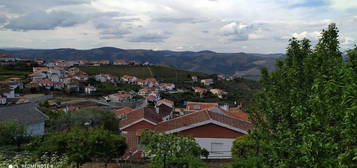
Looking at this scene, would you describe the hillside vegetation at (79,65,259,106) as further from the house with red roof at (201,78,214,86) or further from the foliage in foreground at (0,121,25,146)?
the foliage in foreground at (0,121,25,146)

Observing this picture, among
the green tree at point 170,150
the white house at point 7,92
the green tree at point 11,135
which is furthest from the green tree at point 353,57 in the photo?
the white house at point 7,92

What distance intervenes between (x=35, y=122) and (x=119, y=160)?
79.6 feet

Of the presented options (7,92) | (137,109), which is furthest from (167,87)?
(137,109)

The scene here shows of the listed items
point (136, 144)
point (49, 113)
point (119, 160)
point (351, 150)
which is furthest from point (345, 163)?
point (49, 113)

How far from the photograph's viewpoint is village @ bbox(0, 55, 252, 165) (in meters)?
15.4

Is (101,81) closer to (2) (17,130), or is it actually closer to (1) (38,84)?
(1) (38,84)

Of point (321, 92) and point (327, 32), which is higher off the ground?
point (327, 32)

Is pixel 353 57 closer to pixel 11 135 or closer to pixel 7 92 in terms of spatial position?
pixel 11 135

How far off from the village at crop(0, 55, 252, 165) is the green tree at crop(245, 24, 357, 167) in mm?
5559

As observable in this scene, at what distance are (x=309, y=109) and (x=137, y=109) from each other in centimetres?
2425

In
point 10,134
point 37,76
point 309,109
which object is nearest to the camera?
point 309,109

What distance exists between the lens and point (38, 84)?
Result: 7794 centimetres

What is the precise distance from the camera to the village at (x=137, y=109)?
15.4 metres

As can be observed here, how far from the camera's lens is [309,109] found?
5.37 meters
